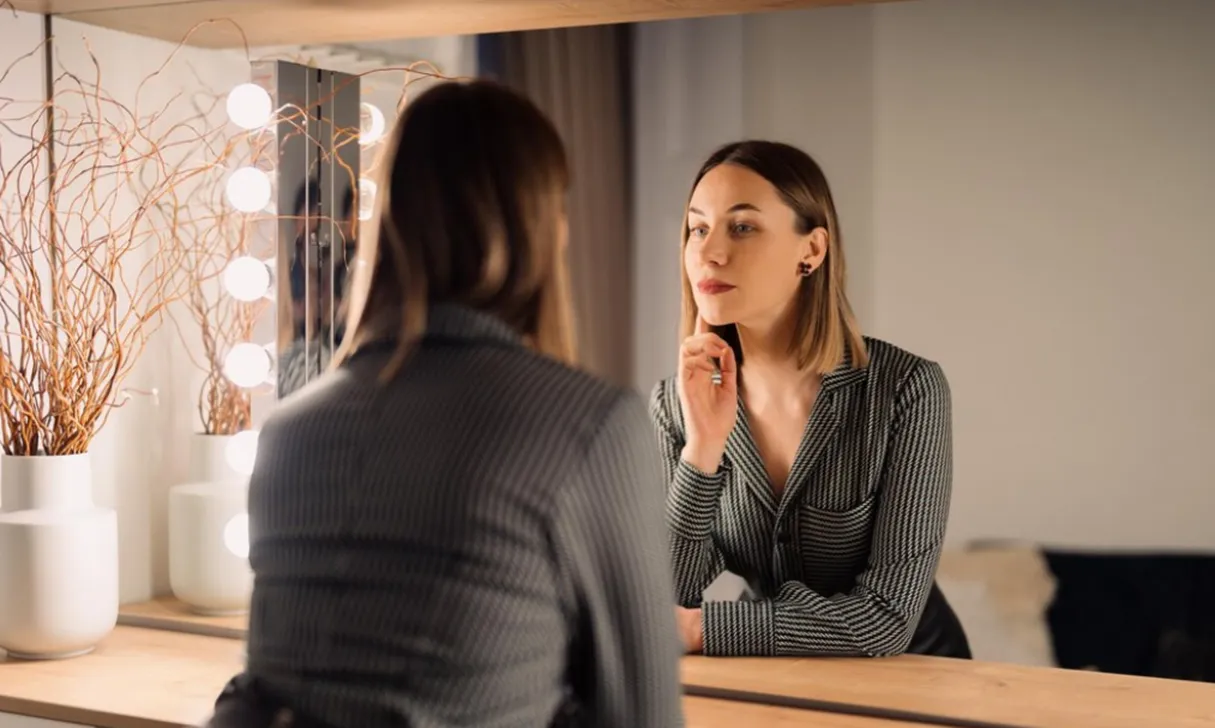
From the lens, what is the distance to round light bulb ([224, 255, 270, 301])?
2242 millimetres

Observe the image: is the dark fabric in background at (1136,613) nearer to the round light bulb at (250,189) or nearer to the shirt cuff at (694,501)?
the shirt cuff at (694,501)

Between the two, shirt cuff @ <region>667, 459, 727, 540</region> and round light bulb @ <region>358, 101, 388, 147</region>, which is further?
round light bulb @ <region>358, 101, 388, 147</region>

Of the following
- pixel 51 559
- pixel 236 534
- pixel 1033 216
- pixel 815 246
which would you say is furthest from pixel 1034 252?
pixel 51 559

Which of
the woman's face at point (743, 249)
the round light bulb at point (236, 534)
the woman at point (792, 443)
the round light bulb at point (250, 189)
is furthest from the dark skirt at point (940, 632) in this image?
the round light bulb at point (250, 189)

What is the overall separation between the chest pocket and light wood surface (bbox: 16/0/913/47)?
0.66 metres

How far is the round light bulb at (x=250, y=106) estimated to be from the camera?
7.25ft

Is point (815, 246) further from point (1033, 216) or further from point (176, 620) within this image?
point (176, 620)

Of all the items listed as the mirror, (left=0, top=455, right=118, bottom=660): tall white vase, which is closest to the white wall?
the mirror

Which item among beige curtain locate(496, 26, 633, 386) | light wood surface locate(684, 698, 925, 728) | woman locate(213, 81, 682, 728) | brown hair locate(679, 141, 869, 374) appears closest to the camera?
woman locate(213, 81, 682, 728)

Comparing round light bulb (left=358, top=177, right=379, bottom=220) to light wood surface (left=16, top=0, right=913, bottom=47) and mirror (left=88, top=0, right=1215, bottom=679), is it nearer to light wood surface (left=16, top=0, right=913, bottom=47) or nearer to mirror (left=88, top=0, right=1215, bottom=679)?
light wood surface (left=16, top=0, right=913, bottom=47)

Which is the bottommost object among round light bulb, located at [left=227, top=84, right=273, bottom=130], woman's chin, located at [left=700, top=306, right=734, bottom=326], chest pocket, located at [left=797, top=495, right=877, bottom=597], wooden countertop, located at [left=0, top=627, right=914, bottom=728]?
wooden countertop, located at [left=0, top=627, right=914, bottom=728]

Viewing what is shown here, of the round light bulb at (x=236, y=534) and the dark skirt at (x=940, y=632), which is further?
the round light bulb at (x=236, y=534)

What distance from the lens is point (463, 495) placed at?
1.01 metres

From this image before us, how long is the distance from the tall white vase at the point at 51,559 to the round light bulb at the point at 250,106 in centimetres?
57
